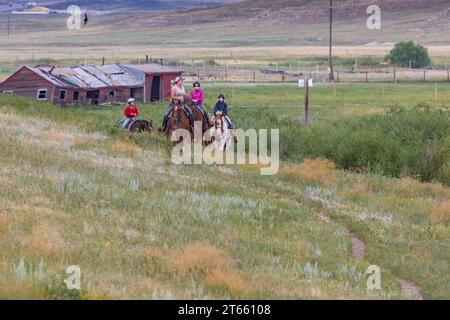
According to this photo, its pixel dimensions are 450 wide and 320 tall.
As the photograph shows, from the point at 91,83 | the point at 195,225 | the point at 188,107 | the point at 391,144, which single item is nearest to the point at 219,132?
the point at 188,107

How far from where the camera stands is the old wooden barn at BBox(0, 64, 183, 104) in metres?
52.1

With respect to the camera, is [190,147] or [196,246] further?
[190,147]

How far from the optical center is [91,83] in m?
54.0

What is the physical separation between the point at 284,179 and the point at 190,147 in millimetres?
4120

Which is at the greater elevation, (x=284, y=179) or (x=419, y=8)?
(x=419, y=8)

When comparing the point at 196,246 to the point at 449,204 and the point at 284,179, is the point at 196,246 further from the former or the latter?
the point at 284,179

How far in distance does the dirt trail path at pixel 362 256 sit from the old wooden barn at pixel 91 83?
109ft

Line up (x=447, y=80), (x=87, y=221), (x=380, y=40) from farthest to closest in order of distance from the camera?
(x=380, y=40), (x=447, y=80), (x=87, y=221)

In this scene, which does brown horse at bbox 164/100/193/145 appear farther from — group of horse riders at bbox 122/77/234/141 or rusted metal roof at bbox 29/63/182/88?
rusted metal roof at bbox 29/63/182/88

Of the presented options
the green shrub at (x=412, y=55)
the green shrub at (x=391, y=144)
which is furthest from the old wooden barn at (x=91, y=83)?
the green shrub at (x=412, y=55)

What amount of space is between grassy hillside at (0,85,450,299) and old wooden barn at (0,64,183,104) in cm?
2304

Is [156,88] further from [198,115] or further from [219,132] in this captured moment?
[219,132]

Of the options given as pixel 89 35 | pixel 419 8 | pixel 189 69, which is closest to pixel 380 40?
pixel 419 8

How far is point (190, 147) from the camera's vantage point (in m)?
29.3
